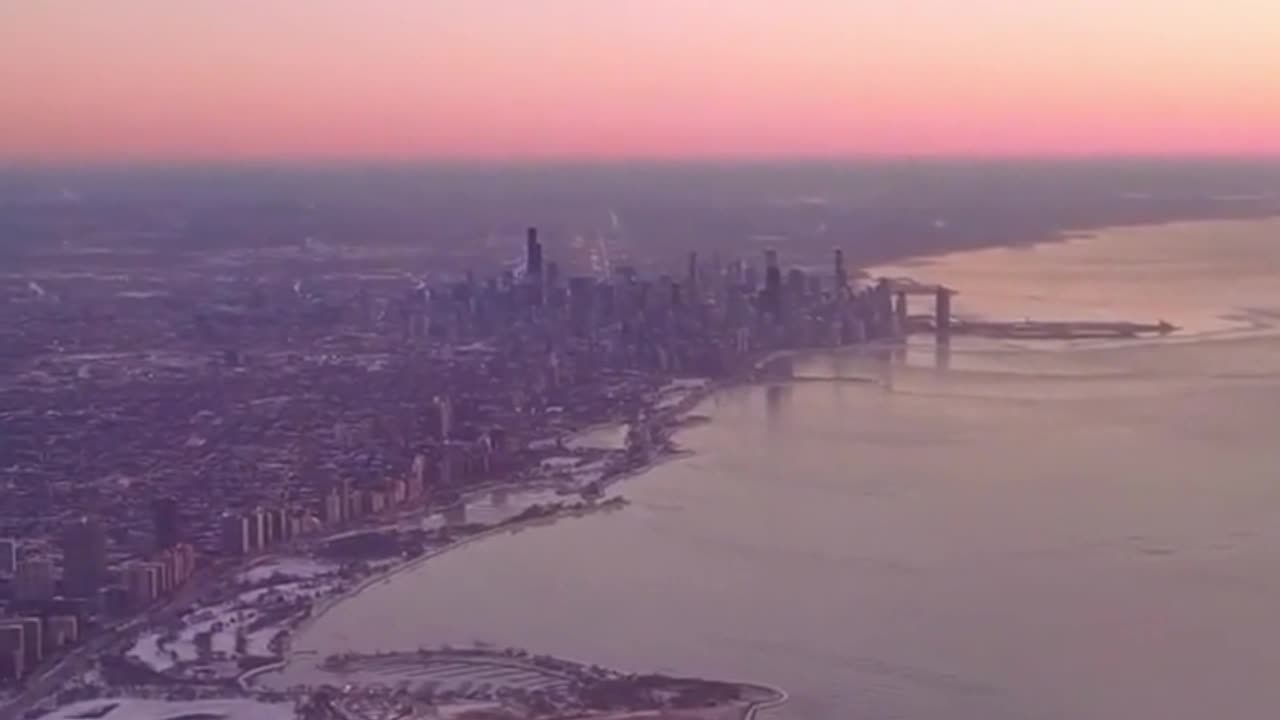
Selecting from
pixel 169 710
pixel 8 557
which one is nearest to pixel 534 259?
pixel 8 557

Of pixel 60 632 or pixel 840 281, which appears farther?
pixel 840 281

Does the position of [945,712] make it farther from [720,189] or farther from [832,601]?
[720,189]

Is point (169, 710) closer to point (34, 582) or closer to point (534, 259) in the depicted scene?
point (34, 582)

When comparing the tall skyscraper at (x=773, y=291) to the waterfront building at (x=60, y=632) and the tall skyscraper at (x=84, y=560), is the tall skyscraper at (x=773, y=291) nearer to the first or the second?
the tall skyscraper at (x=84, y=560)

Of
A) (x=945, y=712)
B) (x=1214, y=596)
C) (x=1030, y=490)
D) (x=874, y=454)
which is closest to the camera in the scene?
(x=945, y=712)

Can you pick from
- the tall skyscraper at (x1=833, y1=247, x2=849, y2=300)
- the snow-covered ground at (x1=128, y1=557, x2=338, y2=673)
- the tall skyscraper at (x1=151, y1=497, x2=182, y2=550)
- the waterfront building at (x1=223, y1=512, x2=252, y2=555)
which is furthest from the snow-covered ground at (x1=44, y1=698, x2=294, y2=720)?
the tall skyscraper at (x1=833, y1=247, x2=849, y2=300)

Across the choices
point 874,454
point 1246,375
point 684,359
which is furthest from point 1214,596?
point 684,359
